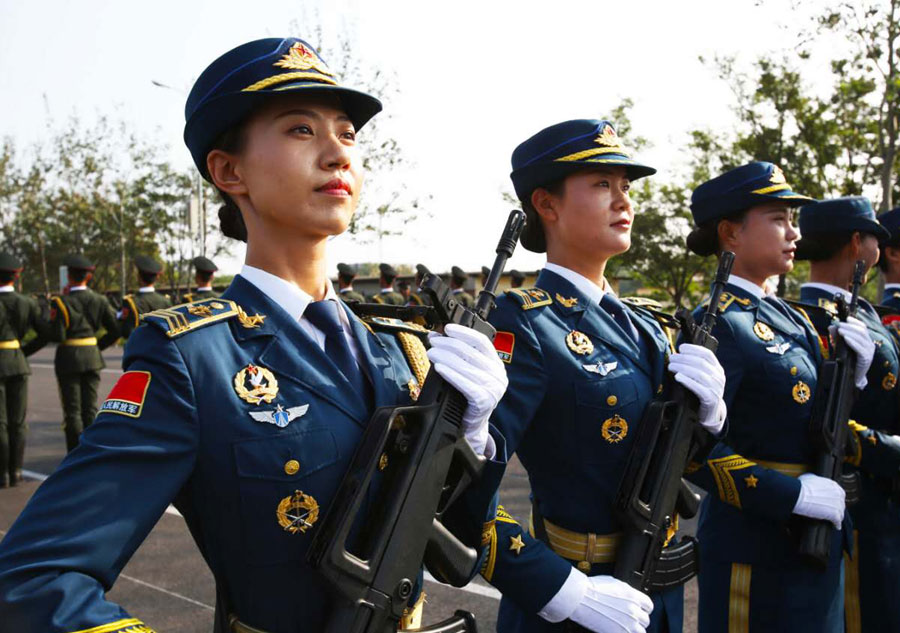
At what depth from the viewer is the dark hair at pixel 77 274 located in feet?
27.9

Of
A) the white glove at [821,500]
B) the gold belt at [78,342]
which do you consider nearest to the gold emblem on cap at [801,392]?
the white glove at [821,500]

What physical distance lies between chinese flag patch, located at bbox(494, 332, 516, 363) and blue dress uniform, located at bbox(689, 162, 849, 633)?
90 centimetres

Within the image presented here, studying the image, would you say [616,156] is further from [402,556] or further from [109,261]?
[109,261]

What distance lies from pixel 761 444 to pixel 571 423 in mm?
1137

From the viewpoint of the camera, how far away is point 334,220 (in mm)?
1641

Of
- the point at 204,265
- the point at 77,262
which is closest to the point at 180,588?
the point at 77,262

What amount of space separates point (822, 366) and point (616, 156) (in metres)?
1.42

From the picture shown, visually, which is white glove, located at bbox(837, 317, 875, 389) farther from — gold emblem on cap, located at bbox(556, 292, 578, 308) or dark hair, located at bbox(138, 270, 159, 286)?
dark hair, located at bbox(138, 270, 159, 286)

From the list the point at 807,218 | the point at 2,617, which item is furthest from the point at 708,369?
the point at 807,218

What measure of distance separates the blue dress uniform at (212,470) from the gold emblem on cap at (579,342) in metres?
0.95

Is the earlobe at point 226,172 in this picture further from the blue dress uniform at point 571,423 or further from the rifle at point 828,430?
the rifle at point 828,430

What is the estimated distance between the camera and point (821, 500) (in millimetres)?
2896

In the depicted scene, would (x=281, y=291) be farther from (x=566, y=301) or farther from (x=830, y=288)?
(x=830, y=288)

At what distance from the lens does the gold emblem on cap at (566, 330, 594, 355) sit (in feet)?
8.11
